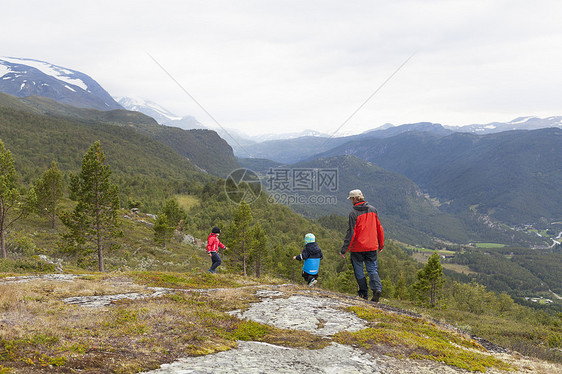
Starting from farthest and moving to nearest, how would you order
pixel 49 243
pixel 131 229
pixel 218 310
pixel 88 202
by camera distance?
1. pixel 131 229
2. pixel 49 243
3. pixel 88 202
4. pixel 218 310

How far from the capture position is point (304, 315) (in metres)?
10.3

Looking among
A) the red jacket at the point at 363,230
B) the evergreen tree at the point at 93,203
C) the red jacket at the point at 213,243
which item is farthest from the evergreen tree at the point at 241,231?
the red jacket at the point at 363,230

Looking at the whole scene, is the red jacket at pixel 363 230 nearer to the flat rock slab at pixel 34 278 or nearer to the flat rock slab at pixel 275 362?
the flat rock slab at pixel 275 362

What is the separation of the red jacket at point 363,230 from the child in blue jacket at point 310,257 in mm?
1933

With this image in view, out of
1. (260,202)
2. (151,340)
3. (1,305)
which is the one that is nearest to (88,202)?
Result: (1,305)

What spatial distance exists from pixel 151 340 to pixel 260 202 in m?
141

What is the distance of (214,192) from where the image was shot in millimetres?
137625

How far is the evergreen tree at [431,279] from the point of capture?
44.2 m

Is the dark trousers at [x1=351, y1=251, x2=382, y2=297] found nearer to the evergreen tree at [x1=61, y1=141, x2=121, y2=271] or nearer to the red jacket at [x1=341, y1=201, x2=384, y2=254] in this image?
the red jacket at [x1=341, y1=201, x2=384, y2=254]

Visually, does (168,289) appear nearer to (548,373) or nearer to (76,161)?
(548,373)

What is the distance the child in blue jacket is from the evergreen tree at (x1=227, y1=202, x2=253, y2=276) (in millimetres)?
34280

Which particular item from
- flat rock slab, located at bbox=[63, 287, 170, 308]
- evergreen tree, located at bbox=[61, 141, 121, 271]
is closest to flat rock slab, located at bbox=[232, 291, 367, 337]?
flat rock slab, located at bbox=[63, 287, 170, 308]

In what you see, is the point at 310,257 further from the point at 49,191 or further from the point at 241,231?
the point at 49,191

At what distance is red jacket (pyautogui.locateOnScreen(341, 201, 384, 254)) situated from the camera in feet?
42.1
